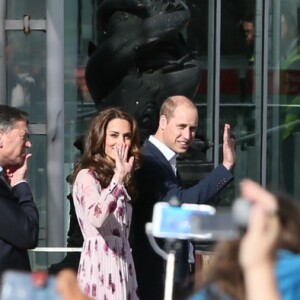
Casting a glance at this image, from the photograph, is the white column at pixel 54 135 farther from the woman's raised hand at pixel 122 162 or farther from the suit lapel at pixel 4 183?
the suit lapel at pixel 4 183

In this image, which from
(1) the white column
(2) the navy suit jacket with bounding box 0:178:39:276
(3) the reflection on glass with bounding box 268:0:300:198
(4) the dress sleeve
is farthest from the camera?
(3) the reflection on glass with bounding box 268:0:300:198

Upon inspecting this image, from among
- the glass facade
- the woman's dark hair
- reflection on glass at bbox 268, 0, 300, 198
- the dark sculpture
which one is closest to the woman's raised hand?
the woman's dark hair

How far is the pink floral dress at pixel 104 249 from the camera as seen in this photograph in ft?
17.6

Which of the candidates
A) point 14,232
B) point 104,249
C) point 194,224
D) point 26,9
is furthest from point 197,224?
point 26,9

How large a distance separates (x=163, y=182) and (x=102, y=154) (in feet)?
1.07

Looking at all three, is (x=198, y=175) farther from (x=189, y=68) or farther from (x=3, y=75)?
(x=3, y=75)

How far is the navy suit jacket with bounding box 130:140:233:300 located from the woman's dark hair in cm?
10

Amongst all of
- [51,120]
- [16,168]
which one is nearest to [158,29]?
[51,120]

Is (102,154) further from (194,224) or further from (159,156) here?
(194,224)

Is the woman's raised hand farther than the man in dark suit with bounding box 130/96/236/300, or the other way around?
the man in dark suit with bounding box 130/96/236/300

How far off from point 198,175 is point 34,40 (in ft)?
5.38

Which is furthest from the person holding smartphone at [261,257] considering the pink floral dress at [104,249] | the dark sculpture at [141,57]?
the dark sculpture at [141,57]

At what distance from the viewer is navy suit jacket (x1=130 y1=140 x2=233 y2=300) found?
18.1 ft

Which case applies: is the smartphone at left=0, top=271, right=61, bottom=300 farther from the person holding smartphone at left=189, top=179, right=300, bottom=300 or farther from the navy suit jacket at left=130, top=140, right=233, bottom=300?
the navy suit jacket at left=130, top=140, right=233, bottom=300
